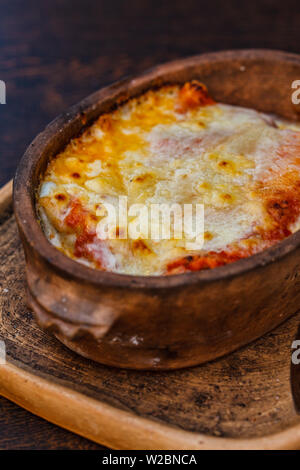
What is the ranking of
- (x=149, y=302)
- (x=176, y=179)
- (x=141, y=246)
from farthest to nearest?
(x=176, y=179) → (x=141, y=246) → (x=149, y=302)

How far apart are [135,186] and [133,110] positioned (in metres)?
0.56

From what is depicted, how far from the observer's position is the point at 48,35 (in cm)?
412

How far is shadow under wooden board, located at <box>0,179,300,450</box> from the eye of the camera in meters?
1.82

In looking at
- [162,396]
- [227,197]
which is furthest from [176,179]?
[162,396]

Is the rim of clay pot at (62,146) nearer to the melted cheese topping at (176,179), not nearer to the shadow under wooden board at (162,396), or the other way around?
the melted cheese topping at (176,179)

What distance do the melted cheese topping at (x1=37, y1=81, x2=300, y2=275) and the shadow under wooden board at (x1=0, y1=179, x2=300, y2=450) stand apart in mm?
396

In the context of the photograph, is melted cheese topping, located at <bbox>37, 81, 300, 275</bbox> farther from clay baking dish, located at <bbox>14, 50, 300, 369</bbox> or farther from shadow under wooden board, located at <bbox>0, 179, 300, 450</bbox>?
shadow under wooden board, located at <bbox>0, 179, 300, 450</bbox>

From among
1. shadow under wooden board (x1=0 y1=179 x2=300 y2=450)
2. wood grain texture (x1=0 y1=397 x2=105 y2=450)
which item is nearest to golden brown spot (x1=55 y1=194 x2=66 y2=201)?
shadow under wooden board (x1=0 y1=179 x2=300 y2=450)

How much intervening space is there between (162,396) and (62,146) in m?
1.06

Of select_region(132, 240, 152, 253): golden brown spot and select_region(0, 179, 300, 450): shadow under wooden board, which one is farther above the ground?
select_region(132, 240, 152, 253): golden brown spot

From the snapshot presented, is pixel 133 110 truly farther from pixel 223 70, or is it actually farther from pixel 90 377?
pixel 90 377

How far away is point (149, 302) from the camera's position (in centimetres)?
174

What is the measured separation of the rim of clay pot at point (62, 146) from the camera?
5.69ft

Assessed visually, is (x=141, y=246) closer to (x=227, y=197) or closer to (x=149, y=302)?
(x=149, y=302)
